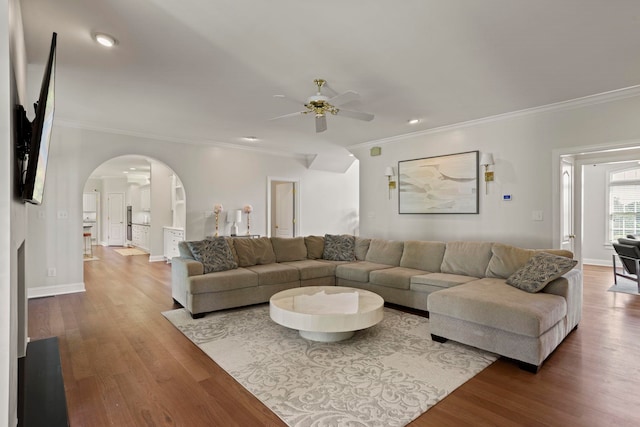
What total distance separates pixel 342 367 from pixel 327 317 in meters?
A: 0.43

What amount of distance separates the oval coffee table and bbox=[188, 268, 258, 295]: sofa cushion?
855 mm

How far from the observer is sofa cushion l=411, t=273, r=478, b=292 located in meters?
3.84

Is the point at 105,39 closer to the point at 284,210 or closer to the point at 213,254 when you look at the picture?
the point at 213,254

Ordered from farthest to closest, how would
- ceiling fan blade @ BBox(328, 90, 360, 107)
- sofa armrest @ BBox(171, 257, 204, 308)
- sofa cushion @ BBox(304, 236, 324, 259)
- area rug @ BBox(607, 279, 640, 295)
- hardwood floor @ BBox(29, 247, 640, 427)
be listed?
1. sofa cushion @ BBox(304, 236, 324, 259)
2. area rug @ BBox(607, 279, 640, 295)
3. sofa armrest @ BBox(171, 257, 204, 308)
4. ceiling fan blade @ BBox(328, 90, 360, 107)
5. hardwood floor @ BBox(29, 247, 640, 427)

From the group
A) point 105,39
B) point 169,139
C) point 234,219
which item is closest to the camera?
point 105,39

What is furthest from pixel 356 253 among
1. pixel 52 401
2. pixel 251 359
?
pixel 52 401

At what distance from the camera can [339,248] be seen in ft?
17.9

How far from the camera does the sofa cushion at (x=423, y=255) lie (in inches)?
179

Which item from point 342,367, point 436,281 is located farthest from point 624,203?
point 342,367

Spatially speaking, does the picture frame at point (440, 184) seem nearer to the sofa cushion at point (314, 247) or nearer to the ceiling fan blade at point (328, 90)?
the sofa cushion at point (314, 247)

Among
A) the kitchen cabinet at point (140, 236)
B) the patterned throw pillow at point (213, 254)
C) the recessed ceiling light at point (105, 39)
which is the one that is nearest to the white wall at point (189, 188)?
the patterned throw pillow at point (213, 254)

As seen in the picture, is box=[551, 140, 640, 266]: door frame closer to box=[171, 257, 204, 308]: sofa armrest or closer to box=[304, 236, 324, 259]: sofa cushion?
box=[304, 236, 324, 259]: sofa cushion

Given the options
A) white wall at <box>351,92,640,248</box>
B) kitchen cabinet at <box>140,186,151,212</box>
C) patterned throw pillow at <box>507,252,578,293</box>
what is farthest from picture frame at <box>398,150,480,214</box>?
kitchen cabinet at <box>140,186,151,212</box>

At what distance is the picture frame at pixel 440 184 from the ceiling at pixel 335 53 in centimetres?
84
